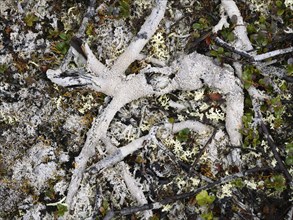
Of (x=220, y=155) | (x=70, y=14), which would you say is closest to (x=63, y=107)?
(x=70, y=14)

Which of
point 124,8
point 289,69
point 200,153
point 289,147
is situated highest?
point 124,8

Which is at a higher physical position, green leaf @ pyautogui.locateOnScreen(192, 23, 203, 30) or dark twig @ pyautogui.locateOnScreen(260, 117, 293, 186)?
green leaf @ pyautogui.locateOnScreen(192, 23, 203, 30)

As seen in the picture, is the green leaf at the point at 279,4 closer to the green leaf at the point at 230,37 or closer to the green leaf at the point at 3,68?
the green leaf at the point at 230,37

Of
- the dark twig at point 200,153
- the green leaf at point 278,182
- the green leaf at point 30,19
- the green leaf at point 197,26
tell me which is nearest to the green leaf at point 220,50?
the green leaf at point 197,26

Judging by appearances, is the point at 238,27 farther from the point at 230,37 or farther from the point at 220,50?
the point at 220,50

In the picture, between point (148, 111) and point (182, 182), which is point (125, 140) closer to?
point (148, 111)

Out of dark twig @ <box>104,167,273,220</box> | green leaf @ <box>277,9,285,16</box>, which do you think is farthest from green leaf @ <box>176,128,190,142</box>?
green leaf @ <box>277,9,285,16</box>

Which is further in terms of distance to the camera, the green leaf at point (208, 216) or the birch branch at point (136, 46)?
the birch branch at point (136, 46)

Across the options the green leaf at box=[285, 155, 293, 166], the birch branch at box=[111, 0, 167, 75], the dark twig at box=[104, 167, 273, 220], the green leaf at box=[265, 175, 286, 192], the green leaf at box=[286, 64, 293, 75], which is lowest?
the green leaf at box=[265, 175, 286, 192]

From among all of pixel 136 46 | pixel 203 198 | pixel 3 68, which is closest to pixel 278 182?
pixel 203 198

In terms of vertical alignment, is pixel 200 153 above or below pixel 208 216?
above

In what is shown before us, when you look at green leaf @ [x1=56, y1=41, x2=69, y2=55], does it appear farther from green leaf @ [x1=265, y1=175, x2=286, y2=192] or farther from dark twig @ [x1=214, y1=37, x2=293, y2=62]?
green leaf @ [x1=265, y1=175, x2=286, y2=192]
